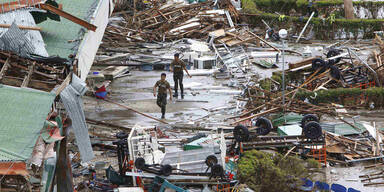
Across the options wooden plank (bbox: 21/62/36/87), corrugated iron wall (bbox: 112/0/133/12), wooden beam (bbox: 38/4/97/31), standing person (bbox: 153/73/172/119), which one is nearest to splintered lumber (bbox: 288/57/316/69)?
standing person (bbox: 153/73/172/119)

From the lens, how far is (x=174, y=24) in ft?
112

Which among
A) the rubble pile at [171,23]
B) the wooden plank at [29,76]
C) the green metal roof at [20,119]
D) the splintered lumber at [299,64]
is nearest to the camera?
the green metal roof at [20,119]

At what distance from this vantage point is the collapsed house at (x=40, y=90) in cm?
1215

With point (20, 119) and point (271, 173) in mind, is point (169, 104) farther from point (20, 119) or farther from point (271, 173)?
point (20, 119)

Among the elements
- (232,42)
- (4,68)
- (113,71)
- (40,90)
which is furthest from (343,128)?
(232,42)

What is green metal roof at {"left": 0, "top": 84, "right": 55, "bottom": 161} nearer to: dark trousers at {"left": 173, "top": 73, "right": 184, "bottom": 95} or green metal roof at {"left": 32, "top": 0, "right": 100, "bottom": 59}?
green metal roof at {"left": 32, "top": 0, "right": 100, "bottom": 59}

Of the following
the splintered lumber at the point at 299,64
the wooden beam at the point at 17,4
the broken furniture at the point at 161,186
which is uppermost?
the wooden beam at the point at 17,4

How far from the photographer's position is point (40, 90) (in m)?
14.2

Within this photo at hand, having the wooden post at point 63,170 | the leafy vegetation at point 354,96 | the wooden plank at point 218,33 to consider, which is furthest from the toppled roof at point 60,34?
the wooden plank at point 218,33

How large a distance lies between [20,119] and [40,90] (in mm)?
1401

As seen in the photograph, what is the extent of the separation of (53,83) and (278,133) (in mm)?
6514

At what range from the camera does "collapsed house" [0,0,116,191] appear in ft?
39.9

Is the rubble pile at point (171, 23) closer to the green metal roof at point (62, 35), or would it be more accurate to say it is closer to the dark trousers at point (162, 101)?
the dark trousers at point (162, 101)

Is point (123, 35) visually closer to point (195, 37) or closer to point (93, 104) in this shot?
point (195, 37)
